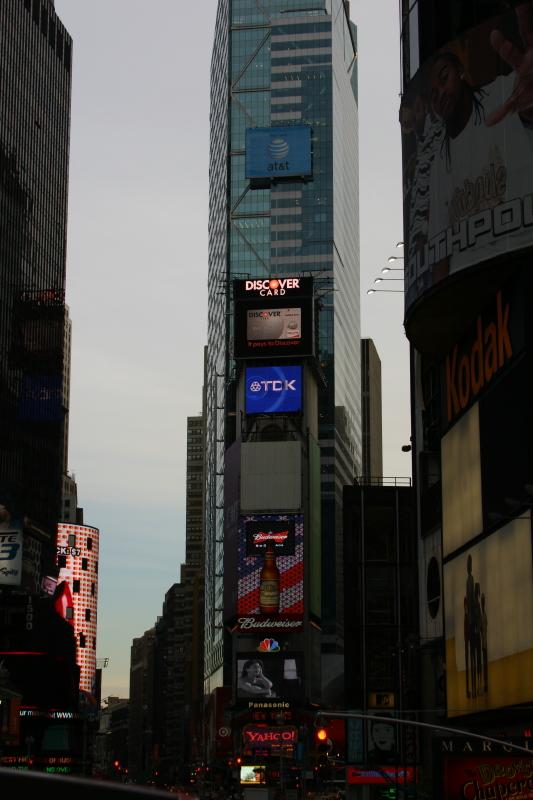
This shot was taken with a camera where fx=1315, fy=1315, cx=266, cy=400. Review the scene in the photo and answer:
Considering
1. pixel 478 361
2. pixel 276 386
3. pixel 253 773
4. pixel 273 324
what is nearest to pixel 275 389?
pixel 276 386

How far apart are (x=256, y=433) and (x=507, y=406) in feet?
401

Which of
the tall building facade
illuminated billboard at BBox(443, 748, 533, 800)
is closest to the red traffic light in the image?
illuminated billboard at BBox(443, 748, 533, 800)

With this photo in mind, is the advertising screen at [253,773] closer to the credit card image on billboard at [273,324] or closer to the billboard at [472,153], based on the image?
the credit card image on billboard at [273,324]

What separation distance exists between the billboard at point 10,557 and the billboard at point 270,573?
1796 inches

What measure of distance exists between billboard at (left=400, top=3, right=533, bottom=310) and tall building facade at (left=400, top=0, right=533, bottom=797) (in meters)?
0.07

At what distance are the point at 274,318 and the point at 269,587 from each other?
3564 cm

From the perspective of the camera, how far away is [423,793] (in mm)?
74000

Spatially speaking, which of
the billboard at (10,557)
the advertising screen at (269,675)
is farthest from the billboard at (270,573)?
the billboard at (10,557)

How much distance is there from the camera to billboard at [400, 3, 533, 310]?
5425 centimetres

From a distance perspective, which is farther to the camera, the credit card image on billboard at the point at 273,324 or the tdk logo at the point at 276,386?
the credit card image on billboard at the point at 273,324

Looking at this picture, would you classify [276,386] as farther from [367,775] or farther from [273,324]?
[367,775]

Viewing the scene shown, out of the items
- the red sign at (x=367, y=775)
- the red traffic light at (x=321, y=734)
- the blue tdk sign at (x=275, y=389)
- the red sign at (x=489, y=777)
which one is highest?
the blue tdk sign at (x=275, y=389)

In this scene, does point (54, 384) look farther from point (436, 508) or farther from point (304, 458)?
point (436, 508)

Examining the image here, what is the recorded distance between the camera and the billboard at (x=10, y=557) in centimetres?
11694
